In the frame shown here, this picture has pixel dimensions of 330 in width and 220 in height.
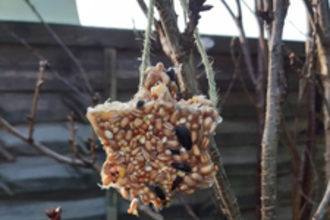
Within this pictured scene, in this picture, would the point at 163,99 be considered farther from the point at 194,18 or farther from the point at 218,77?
the point at 218,77

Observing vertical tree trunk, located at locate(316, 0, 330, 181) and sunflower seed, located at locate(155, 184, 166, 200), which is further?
vertical tree trunk, located at locate(316, 0, 330, 181)

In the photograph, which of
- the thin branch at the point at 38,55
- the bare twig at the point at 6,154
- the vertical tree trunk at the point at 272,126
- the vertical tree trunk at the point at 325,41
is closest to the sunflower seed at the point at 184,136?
the vertical tree trunk at the point at 272,126

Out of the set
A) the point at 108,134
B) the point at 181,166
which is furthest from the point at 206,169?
the point at 108,134

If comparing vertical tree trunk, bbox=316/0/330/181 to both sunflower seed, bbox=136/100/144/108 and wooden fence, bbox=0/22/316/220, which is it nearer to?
wooden fence, bbox=0/22/316/220

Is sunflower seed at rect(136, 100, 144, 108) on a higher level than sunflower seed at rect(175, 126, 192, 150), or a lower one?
higher

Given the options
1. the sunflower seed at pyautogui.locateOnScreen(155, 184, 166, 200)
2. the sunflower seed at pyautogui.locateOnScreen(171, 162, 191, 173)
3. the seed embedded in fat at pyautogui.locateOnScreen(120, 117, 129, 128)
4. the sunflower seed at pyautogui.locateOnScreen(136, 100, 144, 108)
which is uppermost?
the sunflower seed at pyautogui.locateOnScreen(136, 100, 144, 108)

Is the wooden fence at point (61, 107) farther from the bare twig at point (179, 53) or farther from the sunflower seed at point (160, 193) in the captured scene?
the sunflower seed at point (160, 193)

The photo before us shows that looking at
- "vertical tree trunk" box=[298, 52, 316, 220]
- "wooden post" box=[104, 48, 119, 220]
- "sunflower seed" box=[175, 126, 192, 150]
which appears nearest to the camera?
"sunflower seed" box=[175, 126, 192, 150]

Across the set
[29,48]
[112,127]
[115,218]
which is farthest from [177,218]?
[112,127]

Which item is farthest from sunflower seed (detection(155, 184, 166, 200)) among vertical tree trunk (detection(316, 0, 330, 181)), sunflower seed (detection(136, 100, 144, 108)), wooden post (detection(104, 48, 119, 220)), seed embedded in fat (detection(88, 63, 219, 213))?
wooden post (detection(104, 48, 119, 220))
